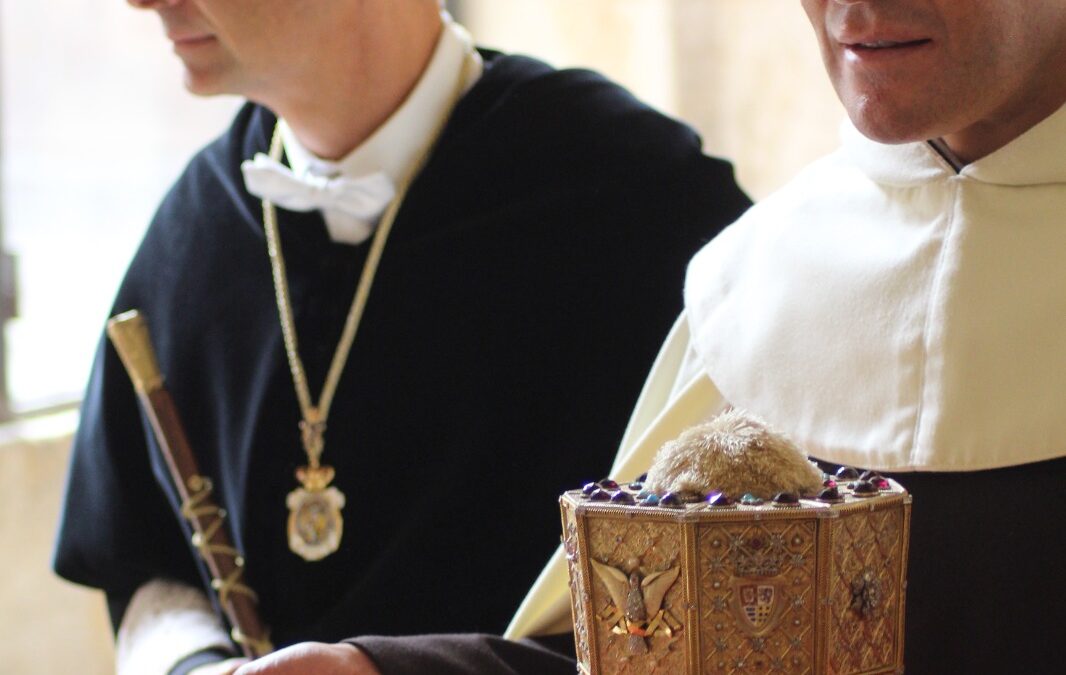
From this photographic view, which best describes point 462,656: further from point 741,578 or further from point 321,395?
point 321,395

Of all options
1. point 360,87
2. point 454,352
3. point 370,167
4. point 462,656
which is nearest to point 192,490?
point 454,352

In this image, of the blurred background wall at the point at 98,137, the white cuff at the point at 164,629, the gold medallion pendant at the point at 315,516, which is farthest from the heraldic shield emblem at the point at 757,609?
the blurred background wall at the point at 98,137

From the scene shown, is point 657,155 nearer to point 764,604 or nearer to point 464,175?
point 464,175

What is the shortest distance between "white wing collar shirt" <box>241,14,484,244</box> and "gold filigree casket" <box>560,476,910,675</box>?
1482 millimetres

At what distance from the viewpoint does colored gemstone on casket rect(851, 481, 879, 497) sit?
1292mm

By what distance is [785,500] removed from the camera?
124cm

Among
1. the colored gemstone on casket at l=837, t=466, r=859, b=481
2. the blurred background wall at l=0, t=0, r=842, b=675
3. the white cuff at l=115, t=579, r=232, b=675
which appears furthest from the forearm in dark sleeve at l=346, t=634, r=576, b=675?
the blurred background wall at l=0, t=0, r=842, b=675

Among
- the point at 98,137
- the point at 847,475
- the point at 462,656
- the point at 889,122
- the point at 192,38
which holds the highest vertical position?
the point at 192,38

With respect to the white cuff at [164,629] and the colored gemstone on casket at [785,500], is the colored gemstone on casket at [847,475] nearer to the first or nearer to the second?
the colored gemstone on casket at [785,500]

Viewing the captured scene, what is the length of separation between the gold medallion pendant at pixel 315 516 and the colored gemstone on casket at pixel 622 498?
1.36 metres

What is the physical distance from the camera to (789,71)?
5199mm

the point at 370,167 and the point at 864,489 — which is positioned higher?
the point at 370,167

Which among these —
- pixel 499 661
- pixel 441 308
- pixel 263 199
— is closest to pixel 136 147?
pixel 263 199

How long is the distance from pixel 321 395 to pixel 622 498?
146 centimetres
